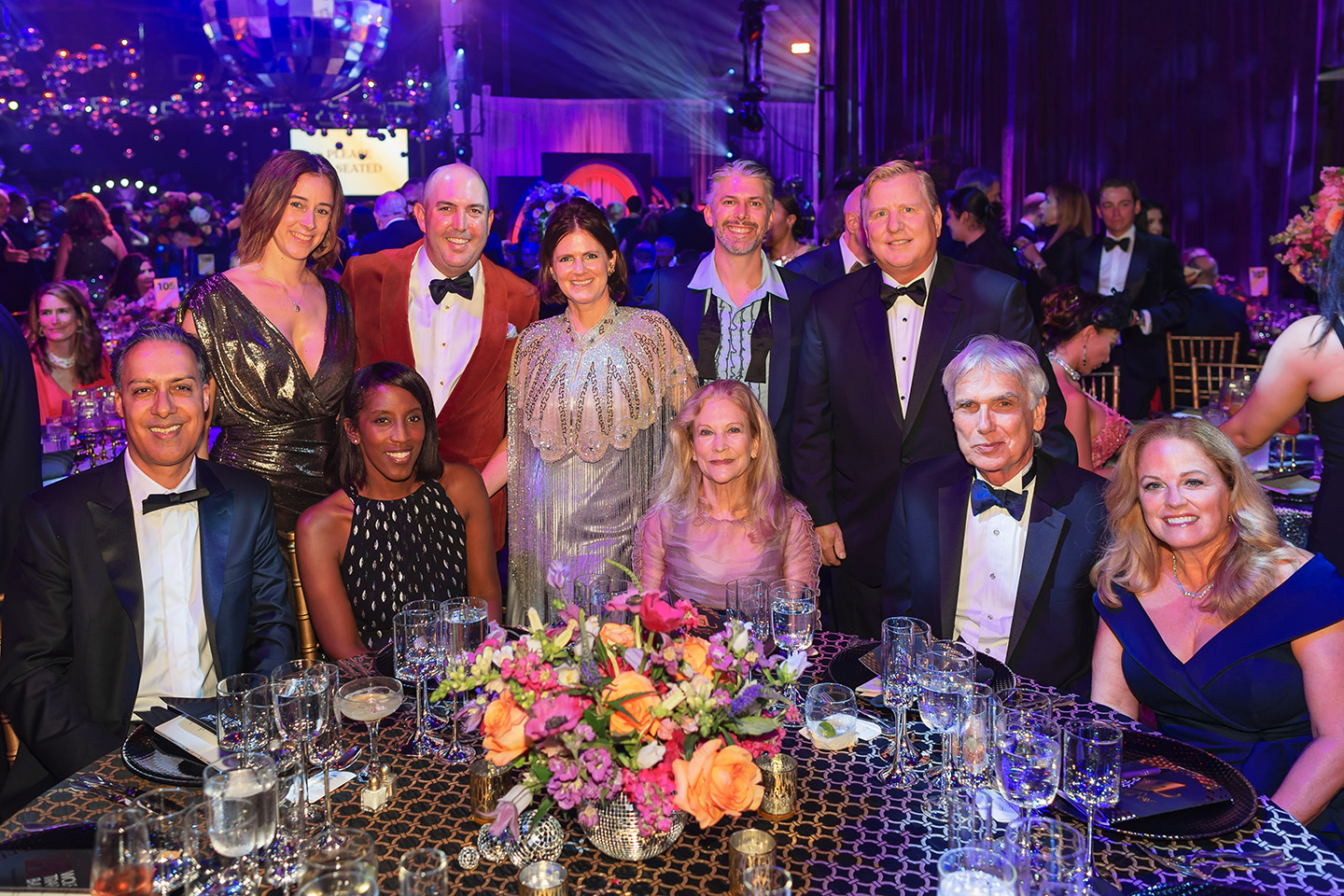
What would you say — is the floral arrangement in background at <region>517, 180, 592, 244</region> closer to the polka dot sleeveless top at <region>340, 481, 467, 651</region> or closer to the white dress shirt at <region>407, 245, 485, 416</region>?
the white dress shirt at <region>407, 245, 485, 416</region>

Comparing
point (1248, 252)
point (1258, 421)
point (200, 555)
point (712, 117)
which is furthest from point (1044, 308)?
point (712, 117)

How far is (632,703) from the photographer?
1447 millimetres

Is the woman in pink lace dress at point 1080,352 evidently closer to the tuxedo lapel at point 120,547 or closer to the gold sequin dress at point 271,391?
the gold sequin dress at point 271,391

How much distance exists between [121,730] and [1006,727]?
190 centimetres

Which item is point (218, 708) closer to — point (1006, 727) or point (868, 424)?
point (1006, 727)

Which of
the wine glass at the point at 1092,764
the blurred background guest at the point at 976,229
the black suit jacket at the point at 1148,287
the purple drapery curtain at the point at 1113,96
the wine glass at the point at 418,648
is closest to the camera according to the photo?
the wine glass at the point at 1092,764

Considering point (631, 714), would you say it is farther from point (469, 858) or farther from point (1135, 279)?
point (1135, 279)

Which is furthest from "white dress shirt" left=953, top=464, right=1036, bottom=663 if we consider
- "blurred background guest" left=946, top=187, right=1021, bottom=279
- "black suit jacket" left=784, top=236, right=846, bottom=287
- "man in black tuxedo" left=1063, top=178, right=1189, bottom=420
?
"man in black tuxedo" left=1063, top=178, right=1189, bottom=420

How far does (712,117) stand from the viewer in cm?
1830

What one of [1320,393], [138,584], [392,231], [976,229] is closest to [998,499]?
[1320,393]

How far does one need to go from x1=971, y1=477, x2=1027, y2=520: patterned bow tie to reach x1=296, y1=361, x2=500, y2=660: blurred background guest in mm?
1323

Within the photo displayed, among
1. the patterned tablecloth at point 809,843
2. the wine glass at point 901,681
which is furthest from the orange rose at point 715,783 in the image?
the wine glass at point 901,681

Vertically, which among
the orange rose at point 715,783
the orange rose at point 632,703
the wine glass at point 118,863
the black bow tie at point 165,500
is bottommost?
the wine glass at point 118,863

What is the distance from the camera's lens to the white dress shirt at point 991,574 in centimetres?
267
